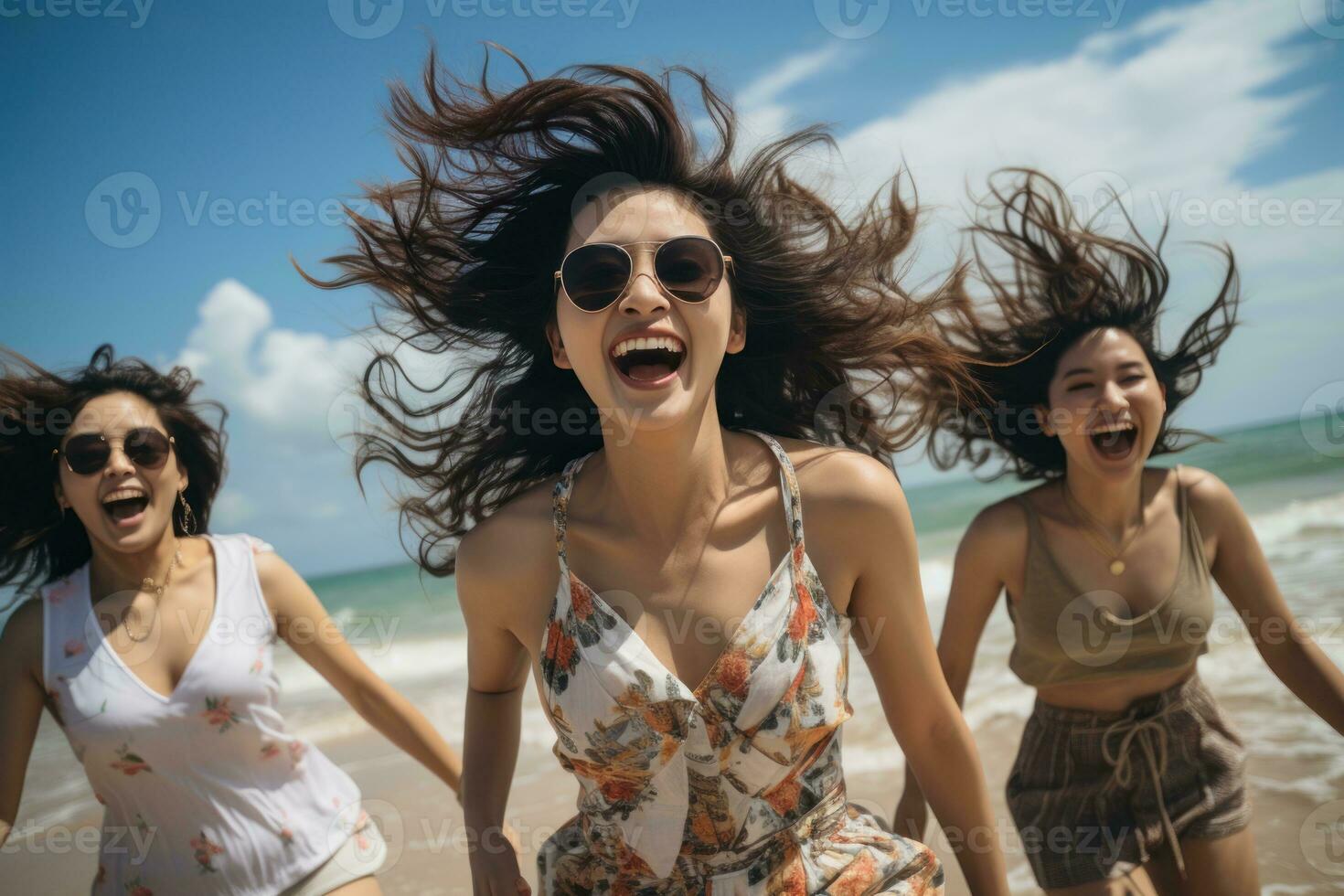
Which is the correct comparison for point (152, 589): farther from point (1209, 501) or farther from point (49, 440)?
point (1209, 501)

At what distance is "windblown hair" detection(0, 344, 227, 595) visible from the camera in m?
3.91

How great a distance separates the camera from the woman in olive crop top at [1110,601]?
3590mm

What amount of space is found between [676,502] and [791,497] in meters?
0.33

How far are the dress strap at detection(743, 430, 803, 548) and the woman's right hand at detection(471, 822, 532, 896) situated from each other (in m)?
1.14

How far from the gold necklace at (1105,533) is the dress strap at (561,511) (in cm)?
214

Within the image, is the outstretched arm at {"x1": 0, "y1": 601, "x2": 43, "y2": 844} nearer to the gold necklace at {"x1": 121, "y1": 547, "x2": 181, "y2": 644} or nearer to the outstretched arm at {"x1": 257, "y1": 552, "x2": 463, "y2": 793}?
the gold necklace at {"x1": 121, "y1": 547, "x2": 181, "y2": 644}

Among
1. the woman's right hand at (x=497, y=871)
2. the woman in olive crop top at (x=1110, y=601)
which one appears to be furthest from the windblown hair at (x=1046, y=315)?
the woman's right hand at (x=497, y=871)

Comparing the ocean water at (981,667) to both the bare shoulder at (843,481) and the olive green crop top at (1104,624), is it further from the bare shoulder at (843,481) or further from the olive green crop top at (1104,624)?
the bare shoulder at (843,481)

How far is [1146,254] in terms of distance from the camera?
3922 millimetres

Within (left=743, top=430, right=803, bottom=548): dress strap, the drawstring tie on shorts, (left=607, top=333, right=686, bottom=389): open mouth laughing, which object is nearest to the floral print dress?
(left=743, top=430, right=803, bottom=548): dress strap

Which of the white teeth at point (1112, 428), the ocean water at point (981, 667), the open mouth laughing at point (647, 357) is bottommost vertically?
the ocean water at point (981, 667)

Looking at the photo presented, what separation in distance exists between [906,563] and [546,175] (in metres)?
1.64

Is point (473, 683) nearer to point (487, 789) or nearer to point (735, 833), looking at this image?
point (487, 789)

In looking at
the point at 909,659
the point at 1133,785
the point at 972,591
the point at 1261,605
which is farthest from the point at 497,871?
the point at 1261,605
